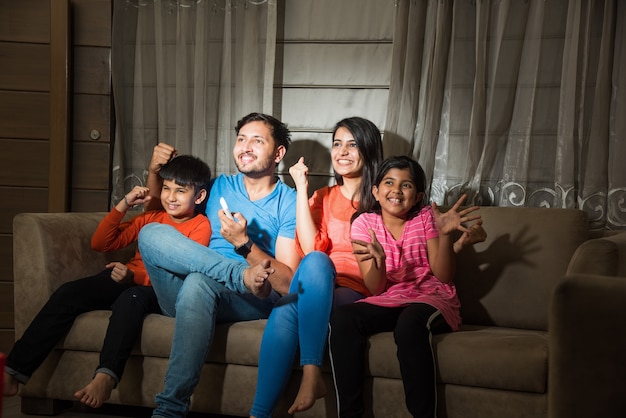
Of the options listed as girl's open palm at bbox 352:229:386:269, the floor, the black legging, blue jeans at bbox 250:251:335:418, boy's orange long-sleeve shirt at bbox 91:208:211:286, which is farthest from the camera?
boy's orange long-sleeve shirt at bbox 91:208:211:286

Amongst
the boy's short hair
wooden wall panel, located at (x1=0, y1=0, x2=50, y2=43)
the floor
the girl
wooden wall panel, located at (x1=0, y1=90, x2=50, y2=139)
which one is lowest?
the floor

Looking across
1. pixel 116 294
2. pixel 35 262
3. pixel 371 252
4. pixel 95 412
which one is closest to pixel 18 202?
pixel 35 262

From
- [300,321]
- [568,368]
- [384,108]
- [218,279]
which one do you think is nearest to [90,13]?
[384,108]

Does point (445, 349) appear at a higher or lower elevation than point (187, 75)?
lower

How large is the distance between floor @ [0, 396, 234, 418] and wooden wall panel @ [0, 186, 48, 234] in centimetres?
92

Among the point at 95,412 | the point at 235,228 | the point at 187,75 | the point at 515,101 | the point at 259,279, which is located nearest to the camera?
the point at 259,279

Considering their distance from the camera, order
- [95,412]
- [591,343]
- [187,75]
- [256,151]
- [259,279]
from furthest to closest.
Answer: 1. [187,75]
2. [256,151]
3. [95,412]
4. [259,279]
5. [591,343]

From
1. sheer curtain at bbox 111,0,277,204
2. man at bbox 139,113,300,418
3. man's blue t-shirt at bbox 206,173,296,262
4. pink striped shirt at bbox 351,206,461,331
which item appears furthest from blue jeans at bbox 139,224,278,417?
sheer curtain at bbox 111,0,277,204

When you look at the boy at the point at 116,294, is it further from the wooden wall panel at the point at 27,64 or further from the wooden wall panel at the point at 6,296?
the wooden wall panel at the point at 27,64

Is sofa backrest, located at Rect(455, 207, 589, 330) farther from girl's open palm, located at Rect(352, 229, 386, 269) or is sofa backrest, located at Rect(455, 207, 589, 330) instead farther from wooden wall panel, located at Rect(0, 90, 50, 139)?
wooden wall panel, located at Rect(0, 90, 50, 139)

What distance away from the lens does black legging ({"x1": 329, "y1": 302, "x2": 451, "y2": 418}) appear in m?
1.83

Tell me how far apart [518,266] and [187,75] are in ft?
5.25

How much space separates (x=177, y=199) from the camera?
2.38 meters

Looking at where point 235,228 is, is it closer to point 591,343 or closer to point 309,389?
point 309,389
